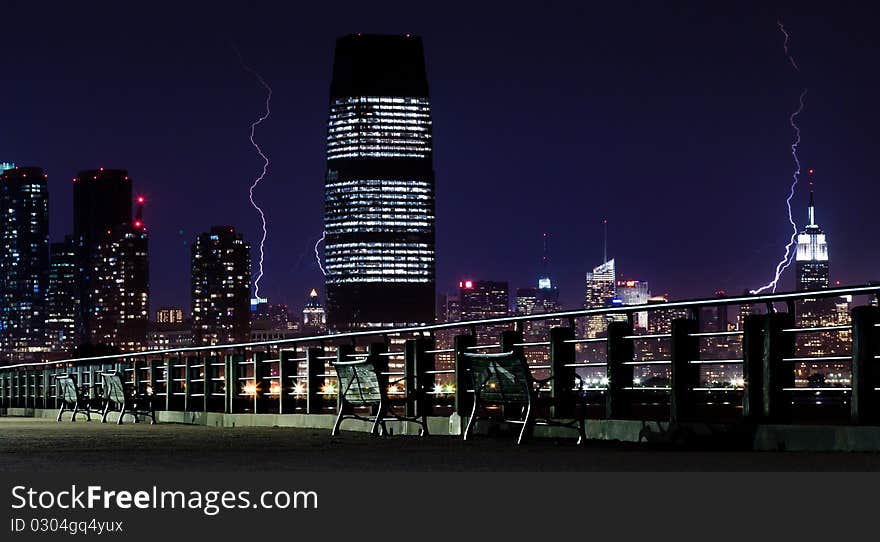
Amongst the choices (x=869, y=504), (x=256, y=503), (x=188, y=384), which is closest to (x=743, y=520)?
(x=869, y=504)

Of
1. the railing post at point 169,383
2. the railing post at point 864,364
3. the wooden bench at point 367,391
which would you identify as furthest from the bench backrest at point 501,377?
the railing post at point 169,383

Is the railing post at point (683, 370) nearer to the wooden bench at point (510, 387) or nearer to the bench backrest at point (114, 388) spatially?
the wooden bench at point (510, 387)

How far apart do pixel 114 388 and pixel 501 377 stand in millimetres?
10768

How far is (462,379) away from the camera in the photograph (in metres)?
15.4

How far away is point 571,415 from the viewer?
46.0 feet

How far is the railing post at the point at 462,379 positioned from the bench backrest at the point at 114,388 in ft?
26.3

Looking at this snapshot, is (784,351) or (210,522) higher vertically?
(784,351)

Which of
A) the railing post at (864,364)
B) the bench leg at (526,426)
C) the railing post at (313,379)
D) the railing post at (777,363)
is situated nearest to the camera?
the railing post at (864,364)

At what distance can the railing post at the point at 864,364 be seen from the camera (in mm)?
11055

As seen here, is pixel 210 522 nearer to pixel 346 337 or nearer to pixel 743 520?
pixel 743 520

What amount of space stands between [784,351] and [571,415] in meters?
2.66

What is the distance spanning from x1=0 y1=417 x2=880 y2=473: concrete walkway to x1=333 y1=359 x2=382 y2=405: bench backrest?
39cm

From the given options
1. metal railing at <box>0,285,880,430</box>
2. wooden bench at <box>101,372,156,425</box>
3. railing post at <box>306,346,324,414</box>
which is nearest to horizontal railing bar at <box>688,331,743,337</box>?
metal railing at <box>0,285,880,430</box>

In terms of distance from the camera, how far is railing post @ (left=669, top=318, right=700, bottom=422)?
41.1 feet
